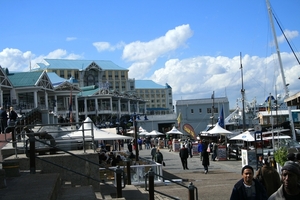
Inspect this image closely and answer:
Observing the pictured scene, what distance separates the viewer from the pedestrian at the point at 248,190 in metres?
6.17

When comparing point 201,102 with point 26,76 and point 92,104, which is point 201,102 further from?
point 26,76

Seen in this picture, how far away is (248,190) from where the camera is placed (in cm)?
621

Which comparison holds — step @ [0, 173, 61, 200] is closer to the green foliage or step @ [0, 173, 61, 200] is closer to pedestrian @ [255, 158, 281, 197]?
pedestrian @ [255, 158, 281, 197]

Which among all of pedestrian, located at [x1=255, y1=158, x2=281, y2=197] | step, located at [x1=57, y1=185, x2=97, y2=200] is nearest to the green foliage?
pedestrian, located at [x1=255, y1=158, x2=281, y2=197]

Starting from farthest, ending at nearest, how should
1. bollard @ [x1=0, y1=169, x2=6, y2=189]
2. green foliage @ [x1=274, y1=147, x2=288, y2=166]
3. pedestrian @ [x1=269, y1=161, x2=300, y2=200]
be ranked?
green foliage @ [x1=274, y1=147, x2=288, y2=166], bollard @ [x1=0, y1=169, x2=6, y2=189], pedestrian @ [x1=269, y1=161, x2=300, y2=200]

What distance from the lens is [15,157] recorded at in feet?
40.0

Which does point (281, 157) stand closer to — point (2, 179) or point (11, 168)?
point (11, 168)

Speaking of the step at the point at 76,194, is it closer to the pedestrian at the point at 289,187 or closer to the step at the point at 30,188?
the step at the point at 30,188

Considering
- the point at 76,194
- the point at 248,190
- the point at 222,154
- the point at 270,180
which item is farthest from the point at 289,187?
the point at 222,154

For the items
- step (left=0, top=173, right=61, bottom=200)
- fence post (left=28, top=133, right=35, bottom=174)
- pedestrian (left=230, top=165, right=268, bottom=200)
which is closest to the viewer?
pedestrian (left=230, top=165, right=268, bottom=200)

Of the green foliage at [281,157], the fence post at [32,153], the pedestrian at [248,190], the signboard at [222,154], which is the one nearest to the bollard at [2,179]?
the fence post at [32,153]

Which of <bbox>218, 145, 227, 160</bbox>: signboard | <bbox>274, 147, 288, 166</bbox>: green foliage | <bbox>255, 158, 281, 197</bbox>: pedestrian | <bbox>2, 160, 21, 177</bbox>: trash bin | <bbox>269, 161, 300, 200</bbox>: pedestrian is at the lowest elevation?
<bbox>218, 145, 227, 160</bbox>: signboard

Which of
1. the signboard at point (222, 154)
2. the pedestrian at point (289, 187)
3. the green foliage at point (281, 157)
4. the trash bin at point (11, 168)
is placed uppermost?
the pedestrian at point (289, 187)

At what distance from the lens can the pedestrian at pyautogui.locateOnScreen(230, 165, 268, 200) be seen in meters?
6.17
